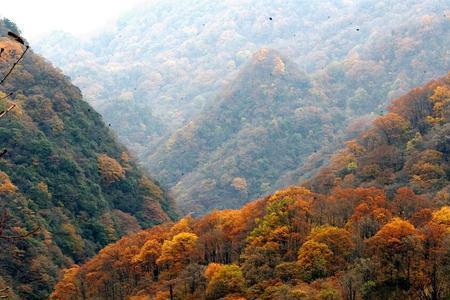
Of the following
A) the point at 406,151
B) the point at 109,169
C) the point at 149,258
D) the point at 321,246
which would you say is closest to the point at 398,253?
the point at 321,246

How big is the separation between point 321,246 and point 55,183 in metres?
65.1

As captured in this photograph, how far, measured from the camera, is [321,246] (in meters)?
53.2

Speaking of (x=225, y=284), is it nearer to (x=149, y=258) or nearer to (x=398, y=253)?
(x=398, y=253)

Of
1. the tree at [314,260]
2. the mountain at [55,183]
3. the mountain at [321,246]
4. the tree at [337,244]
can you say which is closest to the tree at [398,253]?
the mountain at [321,246]

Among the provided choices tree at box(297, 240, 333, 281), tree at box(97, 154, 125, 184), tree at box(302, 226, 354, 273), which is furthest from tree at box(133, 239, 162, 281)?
tree at box(97, 154, 125, 184)

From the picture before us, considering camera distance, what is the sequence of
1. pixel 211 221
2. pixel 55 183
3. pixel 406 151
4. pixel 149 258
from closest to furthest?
1. pixel 149 258
2. pixel 211 221
3. pixel 406 151
4. pixel 55 183

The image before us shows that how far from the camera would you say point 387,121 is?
93500mm

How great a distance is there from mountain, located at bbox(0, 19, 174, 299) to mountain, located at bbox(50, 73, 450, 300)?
1630 centimetres

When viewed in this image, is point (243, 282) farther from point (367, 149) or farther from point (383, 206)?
point (367, 149)

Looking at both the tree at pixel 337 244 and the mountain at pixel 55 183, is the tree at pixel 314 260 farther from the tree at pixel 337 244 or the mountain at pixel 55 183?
the mountain at pixel 55 183

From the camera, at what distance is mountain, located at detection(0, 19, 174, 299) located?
82.7m

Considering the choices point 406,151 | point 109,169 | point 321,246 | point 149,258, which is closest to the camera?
point 321,246

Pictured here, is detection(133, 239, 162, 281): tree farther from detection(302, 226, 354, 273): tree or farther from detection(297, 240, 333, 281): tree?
detection(302, 226, 354, 273): tree

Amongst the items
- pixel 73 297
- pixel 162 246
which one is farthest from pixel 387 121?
pixel 73 297
